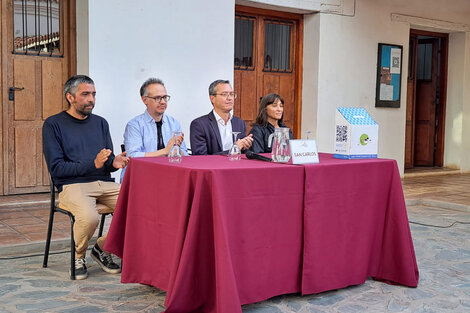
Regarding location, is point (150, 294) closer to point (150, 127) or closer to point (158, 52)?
point (150, 127)

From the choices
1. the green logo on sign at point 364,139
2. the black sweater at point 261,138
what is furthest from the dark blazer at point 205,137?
the green logo on sign at point 364,139

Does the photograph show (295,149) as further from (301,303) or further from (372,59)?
(372,59)

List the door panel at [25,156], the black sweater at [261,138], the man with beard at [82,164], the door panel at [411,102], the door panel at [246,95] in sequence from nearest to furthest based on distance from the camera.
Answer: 1. the man with beard at [82,164]
2. the black sweater at [261,138]
3. the door panel at [25,156]
4. the door panel at [246,95]
5. the door panel at [411,102]

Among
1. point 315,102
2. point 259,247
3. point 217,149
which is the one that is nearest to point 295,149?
point 259,247

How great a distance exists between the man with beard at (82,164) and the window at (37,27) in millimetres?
2600

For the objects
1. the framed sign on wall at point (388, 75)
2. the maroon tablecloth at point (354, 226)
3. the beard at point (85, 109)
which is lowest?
the maroon tablecloth at point (354, 226)

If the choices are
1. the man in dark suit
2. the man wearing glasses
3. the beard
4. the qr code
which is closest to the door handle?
the man wearing glasses

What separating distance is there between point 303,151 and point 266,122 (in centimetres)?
127

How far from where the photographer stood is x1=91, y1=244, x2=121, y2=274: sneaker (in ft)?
12.3

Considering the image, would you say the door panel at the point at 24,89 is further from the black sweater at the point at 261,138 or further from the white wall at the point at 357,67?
the white wall at the point at 357,67

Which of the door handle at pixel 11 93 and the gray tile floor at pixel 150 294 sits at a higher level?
the door handle at pixel 11 93

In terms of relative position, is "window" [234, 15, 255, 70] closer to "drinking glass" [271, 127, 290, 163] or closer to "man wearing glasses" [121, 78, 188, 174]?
"man wearing glasses" [121, 78, 188, 174]

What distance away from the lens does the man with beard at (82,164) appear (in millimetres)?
3568

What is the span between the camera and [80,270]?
11.9 ft
